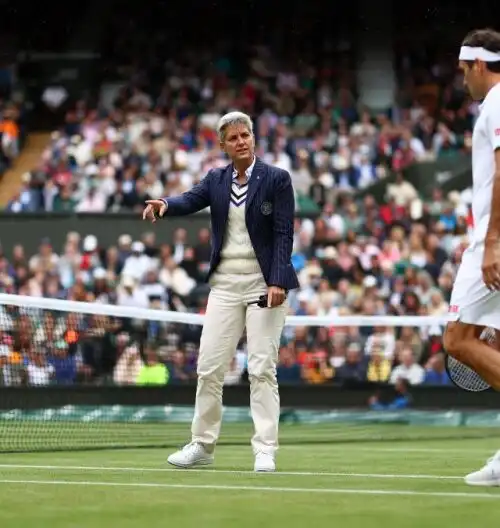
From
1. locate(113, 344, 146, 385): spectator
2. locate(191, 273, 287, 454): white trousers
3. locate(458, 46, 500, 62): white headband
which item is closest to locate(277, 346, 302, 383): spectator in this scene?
locate(113, 344, 146, 385): spectator

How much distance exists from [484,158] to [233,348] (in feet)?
8.34

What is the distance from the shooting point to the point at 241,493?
7324mm

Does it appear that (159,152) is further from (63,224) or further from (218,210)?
(218,210)

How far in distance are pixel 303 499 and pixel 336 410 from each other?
33.2 ft

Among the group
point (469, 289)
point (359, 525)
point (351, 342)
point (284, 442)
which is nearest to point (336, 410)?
point (351, 342)

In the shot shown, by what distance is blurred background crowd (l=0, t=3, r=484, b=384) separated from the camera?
16219mm

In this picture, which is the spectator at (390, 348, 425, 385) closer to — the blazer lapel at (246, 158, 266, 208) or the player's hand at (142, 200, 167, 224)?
the blazer lapel at (246, 158, 266, 208)

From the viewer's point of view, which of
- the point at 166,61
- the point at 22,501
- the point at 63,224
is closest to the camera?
the point at 22,501

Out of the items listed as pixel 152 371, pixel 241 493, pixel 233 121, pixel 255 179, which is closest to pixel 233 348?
pixel 255 179

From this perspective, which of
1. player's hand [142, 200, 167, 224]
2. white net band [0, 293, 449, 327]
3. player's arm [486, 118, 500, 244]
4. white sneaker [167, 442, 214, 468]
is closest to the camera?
player's arm [486, 118, 500, 244]

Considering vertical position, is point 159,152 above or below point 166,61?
below

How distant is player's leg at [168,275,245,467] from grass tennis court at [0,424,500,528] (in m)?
0.18

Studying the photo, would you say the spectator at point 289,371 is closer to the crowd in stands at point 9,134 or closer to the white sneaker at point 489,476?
the white sneaker at point 489,476

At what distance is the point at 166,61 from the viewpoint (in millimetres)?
30766
